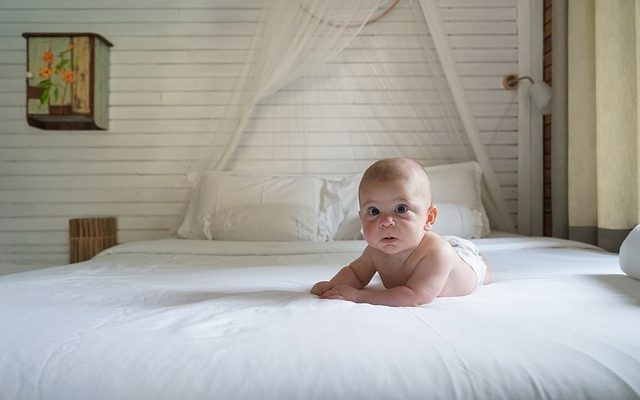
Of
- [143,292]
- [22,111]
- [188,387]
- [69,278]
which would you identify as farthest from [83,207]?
[188,387]

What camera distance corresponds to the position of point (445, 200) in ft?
8.60

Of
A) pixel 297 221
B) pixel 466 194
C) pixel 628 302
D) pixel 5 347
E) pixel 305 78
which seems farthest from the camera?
pixel 305 78

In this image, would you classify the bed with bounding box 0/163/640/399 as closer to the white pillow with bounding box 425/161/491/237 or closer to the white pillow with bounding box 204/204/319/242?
the white pillow with bounding box 204/204/319/242

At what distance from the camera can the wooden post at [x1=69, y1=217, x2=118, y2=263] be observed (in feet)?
9.23

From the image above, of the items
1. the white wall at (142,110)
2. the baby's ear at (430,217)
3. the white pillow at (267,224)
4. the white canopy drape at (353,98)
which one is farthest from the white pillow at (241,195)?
the baby's ear at (430,217)

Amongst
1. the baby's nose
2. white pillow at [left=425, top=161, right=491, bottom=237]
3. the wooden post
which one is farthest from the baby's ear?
the wooden post

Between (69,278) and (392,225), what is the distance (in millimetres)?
958

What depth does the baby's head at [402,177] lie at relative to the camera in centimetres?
111

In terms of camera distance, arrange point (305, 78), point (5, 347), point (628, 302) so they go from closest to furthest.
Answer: point (5, 347)
point (628, 302)
point (305, 78)

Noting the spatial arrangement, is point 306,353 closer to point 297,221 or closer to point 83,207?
point 297,221

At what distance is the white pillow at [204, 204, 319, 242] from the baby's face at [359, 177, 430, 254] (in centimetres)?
128

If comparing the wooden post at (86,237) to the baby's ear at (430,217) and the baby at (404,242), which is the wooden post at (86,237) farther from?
the baby's ear at (430,217)

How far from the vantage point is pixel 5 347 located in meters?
0.76

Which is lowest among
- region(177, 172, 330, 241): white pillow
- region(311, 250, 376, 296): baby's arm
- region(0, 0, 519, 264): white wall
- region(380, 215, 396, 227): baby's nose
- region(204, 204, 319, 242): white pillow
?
region(311, 250, 376, 296): baby's arm
